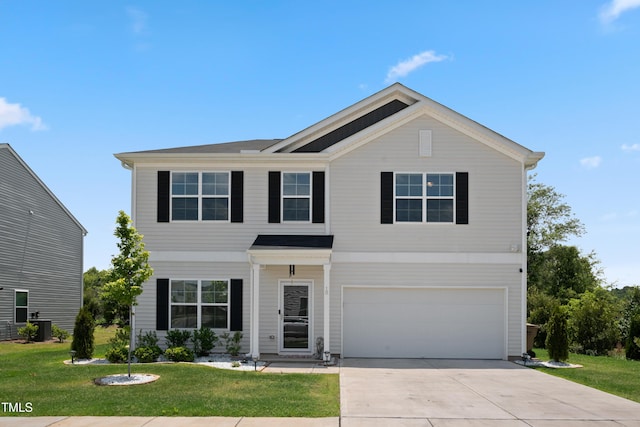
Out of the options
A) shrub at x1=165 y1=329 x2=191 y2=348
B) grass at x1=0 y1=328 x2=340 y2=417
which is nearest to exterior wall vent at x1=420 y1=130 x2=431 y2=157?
grass at x1=0 y1=328 x2=340 y2=417

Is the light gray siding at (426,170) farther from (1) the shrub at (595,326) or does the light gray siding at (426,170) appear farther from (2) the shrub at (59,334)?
(2) the shrub at (59,334)

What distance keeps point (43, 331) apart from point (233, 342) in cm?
1151

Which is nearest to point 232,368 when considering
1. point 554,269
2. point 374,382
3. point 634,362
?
point 374,382

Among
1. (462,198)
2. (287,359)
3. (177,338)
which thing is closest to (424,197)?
(462,198)

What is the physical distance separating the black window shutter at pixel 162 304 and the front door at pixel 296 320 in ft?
10.5

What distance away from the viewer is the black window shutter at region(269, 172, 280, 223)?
58.1 feet

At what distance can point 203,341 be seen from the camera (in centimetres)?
1688

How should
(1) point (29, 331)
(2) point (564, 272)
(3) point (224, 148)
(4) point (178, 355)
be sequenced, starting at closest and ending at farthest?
(4) point (178, 355), (3) point (224, 148), (1) point (29, 331), (2) point (564, 272)

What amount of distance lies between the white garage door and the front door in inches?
41.1

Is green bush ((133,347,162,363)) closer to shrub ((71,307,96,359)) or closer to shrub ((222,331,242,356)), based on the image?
shrub ((71,307,96,359))

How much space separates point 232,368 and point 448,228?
706 centimetres

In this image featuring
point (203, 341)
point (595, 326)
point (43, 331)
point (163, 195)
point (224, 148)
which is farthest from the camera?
point (43, 331)

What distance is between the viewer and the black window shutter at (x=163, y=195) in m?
17.8

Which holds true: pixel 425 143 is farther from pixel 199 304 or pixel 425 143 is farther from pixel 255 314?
pixel 199 304
